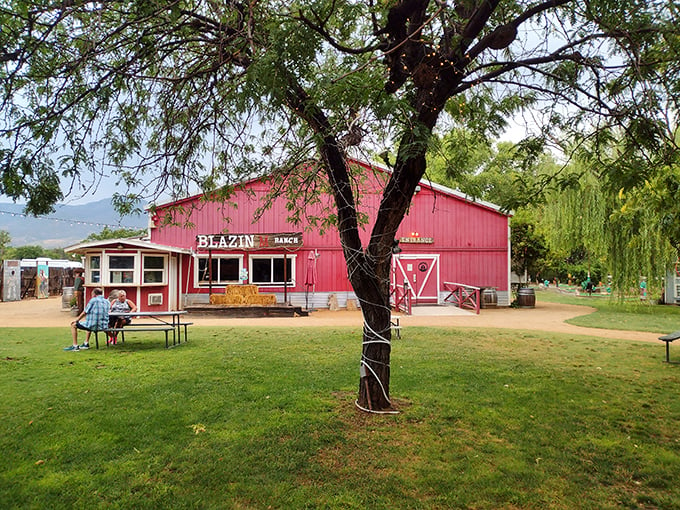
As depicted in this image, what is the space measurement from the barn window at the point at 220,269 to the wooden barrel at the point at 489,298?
35.6 ft

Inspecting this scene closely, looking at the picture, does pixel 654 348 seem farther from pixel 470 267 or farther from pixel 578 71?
pixel 470 267

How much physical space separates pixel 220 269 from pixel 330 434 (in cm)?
1602

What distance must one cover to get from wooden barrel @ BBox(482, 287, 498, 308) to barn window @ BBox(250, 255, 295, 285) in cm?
852

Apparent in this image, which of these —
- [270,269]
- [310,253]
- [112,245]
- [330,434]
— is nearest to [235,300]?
[270,269]

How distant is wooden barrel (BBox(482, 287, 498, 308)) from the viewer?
779 inches

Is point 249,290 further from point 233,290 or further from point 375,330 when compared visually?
point 375,330

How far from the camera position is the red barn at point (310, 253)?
19.0 metres

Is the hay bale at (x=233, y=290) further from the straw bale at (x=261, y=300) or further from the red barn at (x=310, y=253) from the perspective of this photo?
the red barn at (x=310, y=253)

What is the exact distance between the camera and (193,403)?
5242mm

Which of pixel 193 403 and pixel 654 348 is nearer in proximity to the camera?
pixel 193 403

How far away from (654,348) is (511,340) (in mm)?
2824

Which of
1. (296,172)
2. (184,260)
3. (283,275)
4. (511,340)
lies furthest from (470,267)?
(296,172)

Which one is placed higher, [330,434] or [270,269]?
[270,269]

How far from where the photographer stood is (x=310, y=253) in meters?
19.3
